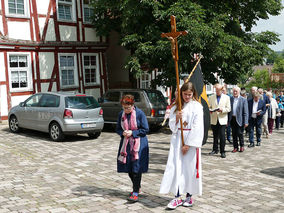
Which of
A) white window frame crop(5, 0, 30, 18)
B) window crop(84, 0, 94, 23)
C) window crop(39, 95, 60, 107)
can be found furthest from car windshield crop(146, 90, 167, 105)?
window crop(84, 0, 94, 23)

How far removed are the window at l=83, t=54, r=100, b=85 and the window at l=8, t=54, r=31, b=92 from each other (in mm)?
3903

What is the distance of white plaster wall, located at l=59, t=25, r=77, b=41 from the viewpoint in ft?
62.1

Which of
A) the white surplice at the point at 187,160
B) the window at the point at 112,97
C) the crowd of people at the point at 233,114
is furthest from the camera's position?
the window at the point at 112,97

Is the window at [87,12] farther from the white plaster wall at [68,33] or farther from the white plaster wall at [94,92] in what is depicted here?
the white plaster wall at [94,92]

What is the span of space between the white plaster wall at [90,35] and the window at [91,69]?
97 centimetres

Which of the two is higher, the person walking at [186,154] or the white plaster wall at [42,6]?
the white plaster wall at [42,6]

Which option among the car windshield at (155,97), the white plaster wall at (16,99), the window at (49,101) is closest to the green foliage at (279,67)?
the car windshield at (155,97)

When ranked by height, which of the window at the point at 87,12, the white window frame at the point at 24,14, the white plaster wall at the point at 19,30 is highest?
the window at the point at 87,12

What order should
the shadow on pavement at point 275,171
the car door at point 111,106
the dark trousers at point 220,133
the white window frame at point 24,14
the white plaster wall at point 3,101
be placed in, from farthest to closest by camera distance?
the white window frame at point 24,14, the white plaster wall at point 3,101, the car door at point 111,106, the dark trousers at point 220,133, the shadow on pavement at point 275,171

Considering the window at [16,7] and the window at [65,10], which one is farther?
the window at [65,10]

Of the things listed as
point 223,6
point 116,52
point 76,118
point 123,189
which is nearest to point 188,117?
point 123,189

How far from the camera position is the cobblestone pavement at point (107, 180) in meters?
5.58

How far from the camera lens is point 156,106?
46.5ft

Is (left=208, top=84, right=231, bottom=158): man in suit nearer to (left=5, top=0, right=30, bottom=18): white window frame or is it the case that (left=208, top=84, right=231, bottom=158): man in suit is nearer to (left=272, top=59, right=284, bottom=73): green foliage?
(left=5, top=0, right=30, bottom=18): white window frame
